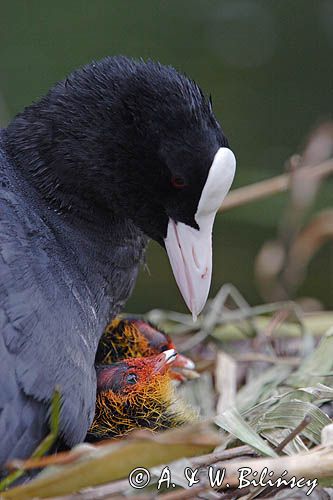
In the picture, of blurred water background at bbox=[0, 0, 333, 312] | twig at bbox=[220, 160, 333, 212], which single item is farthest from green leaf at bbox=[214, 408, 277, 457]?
blurred water background at bbox=[0, 0, 333, 312]

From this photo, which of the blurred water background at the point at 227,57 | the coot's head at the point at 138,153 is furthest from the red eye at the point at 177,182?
the blurred water background at the point at 227,57

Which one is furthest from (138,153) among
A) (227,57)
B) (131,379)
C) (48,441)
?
(227,57)

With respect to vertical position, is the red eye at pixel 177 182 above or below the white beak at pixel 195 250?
above

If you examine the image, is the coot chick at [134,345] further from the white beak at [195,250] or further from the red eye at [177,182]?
the red eye at [177,182]

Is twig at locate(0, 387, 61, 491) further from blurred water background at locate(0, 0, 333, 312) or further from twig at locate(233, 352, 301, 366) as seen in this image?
blurred water background at locate(0, 0, 333, 312)

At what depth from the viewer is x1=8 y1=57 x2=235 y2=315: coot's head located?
179 centimetres

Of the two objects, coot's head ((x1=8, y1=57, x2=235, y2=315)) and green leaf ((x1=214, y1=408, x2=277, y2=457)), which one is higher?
coot's head ((x1=8, y1=57, x2=235, y2=315))

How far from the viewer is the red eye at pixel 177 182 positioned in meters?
1.80

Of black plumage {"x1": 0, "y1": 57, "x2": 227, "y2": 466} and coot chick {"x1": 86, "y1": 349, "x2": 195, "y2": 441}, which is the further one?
coot chick {"x1": 86, "y1": 349, "x2": 195, "y2": 441}

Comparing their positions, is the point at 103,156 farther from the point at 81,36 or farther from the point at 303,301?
the point at 81,36

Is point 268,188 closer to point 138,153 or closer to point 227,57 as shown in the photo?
point 138,153

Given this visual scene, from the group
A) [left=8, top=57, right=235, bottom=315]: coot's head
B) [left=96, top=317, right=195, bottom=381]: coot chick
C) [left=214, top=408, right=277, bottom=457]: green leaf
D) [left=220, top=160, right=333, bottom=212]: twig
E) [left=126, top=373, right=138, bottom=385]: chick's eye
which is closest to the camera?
[left=214, top=408, right=277, bottom=457]: green leaf

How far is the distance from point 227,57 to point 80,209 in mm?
2896

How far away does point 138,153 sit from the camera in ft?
6.08
